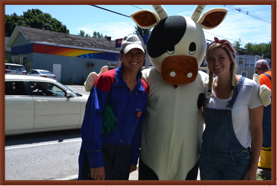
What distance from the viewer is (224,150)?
2.13 meters

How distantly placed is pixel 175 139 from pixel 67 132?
17.3 feet

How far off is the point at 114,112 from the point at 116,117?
5cm

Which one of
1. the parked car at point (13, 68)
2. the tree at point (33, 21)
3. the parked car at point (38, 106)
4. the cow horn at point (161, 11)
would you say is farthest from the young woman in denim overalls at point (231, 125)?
the tree at point (33, 21)

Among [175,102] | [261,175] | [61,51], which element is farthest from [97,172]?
[61,51]

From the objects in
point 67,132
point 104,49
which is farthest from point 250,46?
point 67,132

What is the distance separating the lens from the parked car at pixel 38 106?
18.3 ft

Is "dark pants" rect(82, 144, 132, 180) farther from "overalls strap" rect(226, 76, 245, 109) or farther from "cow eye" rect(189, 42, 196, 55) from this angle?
"cow eye" rect(189, 42, 196, 55)

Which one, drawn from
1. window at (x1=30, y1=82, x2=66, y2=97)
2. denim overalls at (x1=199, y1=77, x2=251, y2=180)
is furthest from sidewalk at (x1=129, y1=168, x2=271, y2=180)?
window at (x1=30, y1=82, x2=66, y2=97)

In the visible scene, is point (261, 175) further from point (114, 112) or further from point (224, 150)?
point (114, 112)

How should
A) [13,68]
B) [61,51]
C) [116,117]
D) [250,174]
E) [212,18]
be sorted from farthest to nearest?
1. [61,51]
2. [13,68]
3. [212,18]
4. [116,117]
5. [250,174]

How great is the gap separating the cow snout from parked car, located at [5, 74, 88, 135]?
4.59 meters

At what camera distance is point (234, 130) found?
→ 6.92ft

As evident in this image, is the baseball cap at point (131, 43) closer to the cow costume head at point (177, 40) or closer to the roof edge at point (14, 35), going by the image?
the cow costume head at point (177, 40)

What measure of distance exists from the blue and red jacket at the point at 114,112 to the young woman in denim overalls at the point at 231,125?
75 cm
